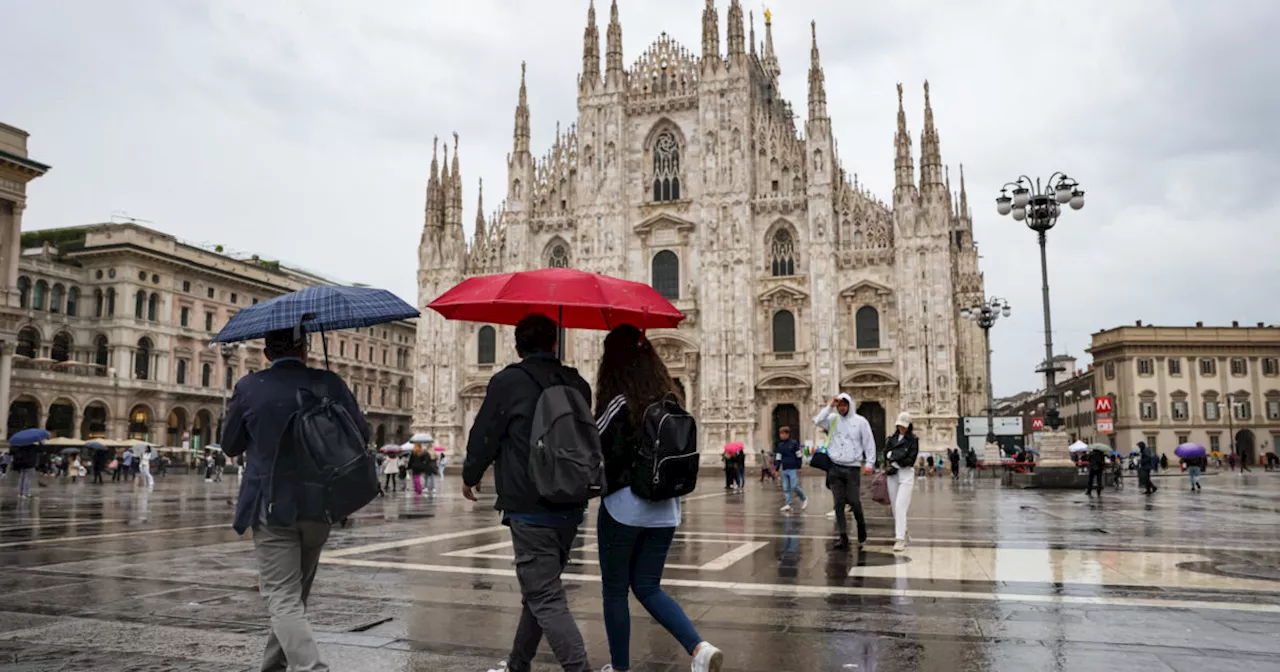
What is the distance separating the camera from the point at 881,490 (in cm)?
971

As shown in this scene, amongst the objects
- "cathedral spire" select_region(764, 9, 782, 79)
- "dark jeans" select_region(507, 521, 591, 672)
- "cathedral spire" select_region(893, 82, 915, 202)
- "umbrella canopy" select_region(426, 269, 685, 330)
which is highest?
"cathedral spire" select_region(764, 9, 782, 79)

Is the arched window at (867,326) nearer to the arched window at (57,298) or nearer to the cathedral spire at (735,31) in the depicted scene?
the cathedral spire at (735,31)

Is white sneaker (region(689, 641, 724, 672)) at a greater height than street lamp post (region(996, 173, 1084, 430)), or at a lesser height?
lesser

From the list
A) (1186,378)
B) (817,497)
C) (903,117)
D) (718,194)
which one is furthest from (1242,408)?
(817,497)

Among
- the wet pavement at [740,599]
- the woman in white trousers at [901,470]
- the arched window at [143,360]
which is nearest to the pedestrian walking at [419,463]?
the wet pavement at [740,599]

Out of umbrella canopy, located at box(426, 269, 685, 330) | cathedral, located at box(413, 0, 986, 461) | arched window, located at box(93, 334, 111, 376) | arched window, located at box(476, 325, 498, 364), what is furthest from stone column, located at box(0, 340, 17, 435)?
umbrella canopy, located at box(426, 269, 685, 330)

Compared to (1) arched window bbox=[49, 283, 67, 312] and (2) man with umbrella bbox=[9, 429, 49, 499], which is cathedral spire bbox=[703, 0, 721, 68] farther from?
(1) arched window bbox=[49, 283, 67, 312]

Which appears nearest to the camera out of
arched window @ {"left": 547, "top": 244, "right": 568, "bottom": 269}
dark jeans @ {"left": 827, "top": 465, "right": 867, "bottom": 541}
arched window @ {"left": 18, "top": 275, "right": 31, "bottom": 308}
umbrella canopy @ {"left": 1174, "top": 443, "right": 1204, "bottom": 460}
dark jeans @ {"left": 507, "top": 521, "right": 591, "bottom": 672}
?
dark jeans @ {"left": 507, "top": 521, "right": 591, "bottom": 672}

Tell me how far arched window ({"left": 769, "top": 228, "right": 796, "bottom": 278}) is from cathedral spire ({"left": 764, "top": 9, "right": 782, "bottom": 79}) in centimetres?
1878

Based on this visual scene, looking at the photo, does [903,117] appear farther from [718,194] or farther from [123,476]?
[123,476]

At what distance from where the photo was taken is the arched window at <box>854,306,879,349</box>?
39.8 meters

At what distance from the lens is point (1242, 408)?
61.9 meters

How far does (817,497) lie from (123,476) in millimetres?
29858

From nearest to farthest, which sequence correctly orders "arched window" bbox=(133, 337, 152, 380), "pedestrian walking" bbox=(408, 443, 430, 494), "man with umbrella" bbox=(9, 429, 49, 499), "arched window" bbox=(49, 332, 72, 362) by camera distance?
"man with umbrella" bbox=(9, 429, 49, 499), "pedestrian walking" bbox=(408, 443, 430, 494), "arched window" bbox=(49, 332, 72, 362), "arched window" bbox=(133, 337, 152, 380)
